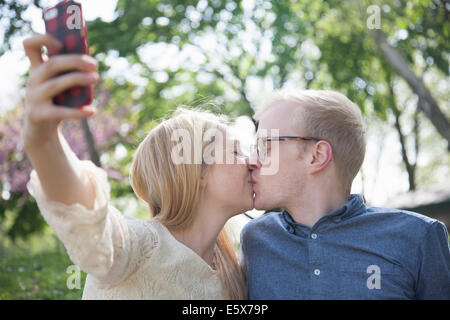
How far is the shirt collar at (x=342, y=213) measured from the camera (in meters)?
2.87

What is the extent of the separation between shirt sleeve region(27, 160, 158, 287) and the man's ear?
138cm

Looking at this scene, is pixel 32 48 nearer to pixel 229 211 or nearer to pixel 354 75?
pixel 229 211

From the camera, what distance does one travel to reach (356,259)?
8.84ft

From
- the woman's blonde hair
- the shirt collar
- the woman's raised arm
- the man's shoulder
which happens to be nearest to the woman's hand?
the woman's raised arm

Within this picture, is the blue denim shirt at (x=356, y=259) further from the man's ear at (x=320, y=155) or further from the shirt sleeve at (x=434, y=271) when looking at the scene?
the man's ear at (x=320, y=155)

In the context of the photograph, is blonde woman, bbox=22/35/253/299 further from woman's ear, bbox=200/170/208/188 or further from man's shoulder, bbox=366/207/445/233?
man's shoulder, bbox=366/207/445/233

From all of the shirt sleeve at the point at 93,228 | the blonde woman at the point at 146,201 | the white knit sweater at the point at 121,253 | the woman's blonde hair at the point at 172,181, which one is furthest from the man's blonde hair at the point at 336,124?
the shirt sleeve at the point at 93,228

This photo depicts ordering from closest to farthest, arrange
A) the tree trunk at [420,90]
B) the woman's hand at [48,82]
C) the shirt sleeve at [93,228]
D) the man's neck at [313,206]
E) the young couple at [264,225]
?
1. the woman's hand at [48,82]
2. the shirt sleeve at [93,228]
3. the young couple at [264,225]
4. the man's neck at [313,206]
5. the tree trunk at [420,90]

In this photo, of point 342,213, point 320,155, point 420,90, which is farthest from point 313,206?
point 420,90

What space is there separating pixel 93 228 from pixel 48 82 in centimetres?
59

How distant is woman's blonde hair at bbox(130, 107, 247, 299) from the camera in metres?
2.77

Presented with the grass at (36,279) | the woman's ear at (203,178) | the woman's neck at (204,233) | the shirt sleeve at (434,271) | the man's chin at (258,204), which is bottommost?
the grass at (36,279)

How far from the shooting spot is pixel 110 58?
12.7 m

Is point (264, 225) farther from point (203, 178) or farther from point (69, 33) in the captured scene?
point (69, 33)
